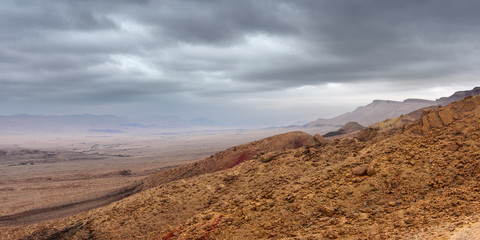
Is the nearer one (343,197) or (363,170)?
(343,197)

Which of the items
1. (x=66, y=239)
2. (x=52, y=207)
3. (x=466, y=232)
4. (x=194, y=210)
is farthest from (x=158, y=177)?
(x=466, y=232)

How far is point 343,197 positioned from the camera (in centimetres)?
705

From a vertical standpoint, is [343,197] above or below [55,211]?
above

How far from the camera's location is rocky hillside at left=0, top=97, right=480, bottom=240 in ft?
18.6

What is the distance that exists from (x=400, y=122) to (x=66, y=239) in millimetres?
34235

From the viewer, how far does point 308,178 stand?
8.61m

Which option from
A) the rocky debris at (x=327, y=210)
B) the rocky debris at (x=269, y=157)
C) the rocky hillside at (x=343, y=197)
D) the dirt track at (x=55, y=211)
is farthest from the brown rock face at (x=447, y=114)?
the dirt track at (x=55, y=211)

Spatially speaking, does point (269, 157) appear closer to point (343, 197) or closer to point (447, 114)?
point (343, 197)

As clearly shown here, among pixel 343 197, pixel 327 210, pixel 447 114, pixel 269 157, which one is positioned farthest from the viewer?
pixel 269 157

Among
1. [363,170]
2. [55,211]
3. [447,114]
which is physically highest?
[447,114]

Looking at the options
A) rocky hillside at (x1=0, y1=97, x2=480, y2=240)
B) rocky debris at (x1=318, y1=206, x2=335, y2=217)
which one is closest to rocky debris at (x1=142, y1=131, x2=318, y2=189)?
rocky hillside at (x1=0, y1=97, x2=480, y2=240)

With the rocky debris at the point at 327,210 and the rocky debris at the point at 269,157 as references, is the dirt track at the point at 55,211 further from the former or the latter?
the rocky debris at the point at 327,210

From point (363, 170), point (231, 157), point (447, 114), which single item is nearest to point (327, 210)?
point (363, 170)

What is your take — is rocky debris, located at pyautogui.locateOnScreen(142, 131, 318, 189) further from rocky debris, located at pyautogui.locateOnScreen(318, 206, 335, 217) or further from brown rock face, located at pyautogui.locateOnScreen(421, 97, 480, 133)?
rocky debris, located at pyautogui.locateOnScreen(318, 206, 335, 217)
